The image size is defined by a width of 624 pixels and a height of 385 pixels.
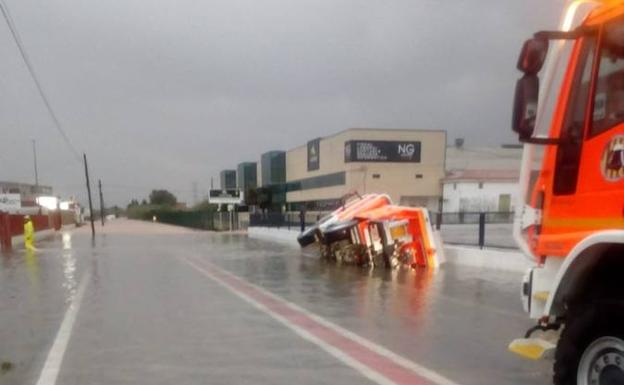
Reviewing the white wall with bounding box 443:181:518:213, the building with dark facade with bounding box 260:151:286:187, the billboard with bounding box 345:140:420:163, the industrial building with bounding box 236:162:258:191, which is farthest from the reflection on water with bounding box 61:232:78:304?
the industrial building with bounding box 236:162:258:191

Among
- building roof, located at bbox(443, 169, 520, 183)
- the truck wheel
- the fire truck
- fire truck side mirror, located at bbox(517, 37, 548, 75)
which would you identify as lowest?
the truck wheel

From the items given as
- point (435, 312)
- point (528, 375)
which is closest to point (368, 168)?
point (435, 312)

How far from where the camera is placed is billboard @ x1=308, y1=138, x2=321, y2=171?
2499 inches

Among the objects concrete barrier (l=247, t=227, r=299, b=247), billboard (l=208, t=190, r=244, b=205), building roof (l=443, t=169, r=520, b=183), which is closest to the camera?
concrete barrier (l=247, t=227, r=299, b=247)

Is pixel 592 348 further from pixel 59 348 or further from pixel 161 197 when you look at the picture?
pixel 161 197

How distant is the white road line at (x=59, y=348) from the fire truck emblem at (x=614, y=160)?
515cm

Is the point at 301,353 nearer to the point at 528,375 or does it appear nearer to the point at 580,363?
the point at 528,375

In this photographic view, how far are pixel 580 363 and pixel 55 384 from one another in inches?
182

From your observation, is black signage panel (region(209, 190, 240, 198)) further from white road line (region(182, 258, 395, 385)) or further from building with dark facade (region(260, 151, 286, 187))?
white road line (region(182, 258, 395, 385))

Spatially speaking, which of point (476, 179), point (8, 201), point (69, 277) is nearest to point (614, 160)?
point (69, 277)

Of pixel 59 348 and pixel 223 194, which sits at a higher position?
pixel 223 194

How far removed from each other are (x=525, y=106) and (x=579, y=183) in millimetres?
699

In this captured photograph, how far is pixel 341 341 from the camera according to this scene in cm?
754

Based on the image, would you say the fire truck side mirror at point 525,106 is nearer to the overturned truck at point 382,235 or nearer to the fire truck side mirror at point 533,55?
the fire truck side mirror at point 533,55
